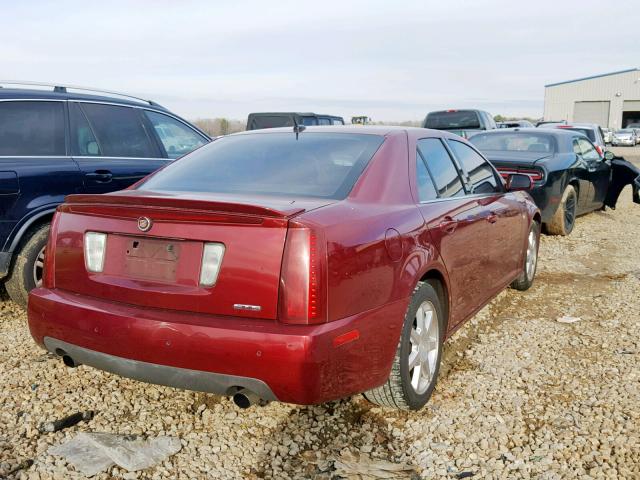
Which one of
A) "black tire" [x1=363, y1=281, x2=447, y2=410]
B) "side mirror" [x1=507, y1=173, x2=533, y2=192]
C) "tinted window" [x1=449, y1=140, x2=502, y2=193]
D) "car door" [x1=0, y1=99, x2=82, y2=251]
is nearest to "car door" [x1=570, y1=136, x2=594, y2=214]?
"side mirror" [x1=507, y1=173, x2=533, y2=192]

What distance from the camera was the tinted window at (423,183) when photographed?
3.41 metres

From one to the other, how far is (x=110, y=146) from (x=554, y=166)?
5.63 metres

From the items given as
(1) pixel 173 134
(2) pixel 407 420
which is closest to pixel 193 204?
(2) pixel 407 420

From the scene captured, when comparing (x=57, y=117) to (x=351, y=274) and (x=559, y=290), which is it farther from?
(x=559, y=290)

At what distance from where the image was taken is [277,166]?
3.33 metres

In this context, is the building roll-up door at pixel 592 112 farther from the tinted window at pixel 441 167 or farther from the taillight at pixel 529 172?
the tinted window at pixel 441 167

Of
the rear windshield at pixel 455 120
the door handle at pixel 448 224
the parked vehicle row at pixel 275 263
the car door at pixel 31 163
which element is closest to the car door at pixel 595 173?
the parked vehicle row at pixel 275 263

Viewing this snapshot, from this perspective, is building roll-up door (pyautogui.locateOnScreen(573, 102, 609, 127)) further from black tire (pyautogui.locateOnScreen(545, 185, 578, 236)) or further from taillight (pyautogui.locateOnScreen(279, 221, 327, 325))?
taillight (pyautogui.locateOnScreen(279, 221, 327, 325))

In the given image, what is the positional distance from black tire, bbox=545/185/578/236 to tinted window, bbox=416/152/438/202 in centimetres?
530

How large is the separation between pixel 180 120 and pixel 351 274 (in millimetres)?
4000

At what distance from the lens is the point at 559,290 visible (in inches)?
231

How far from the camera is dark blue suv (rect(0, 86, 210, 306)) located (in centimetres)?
435

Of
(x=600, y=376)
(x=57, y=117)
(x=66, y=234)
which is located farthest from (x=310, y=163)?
(x=57, y=117)

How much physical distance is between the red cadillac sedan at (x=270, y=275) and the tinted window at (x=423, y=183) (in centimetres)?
1
